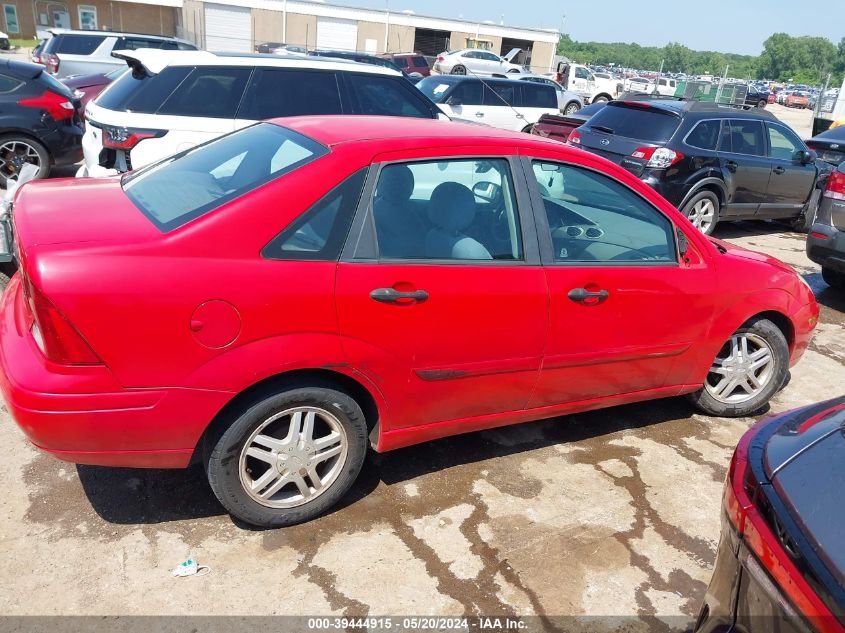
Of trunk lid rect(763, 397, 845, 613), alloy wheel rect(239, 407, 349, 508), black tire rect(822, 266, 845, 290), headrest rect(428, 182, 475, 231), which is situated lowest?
black tire rect(822, 266, 845, 290)

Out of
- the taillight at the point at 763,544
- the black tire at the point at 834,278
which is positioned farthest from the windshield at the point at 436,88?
the taillight at the point at 763,544

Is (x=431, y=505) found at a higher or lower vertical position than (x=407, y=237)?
lower

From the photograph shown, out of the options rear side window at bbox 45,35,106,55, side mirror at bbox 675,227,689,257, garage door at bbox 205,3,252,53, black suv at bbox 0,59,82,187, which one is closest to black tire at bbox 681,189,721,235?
side mirror at bbox 675,227,689,257

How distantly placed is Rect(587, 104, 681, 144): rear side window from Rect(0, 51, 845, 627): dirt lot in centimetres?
538

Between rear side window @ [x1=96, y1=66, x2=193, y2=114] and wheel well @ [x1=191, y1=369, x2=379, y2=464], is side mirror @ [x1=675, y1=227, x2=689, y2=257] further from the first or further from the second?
rear side window @ [x1=96, y1=66, x2=193, y2=114]

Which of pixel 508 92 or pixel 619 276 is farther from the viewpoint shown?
pixel 508 92

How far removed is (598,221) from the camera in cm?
369

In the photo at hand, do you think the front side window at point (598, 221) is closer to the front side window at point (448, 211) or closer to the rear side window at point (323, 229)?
the front side window at point (448, 211)

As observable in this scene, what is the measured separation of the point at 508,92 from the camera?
15.3 meters

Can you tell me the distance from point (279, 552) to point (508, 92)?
13857 millimetres

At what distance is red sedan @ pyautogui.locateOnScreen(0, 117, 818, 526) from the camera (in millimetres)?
2617

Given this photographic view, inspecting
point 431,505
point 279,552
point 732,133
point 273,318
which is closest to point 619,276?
point 431,505

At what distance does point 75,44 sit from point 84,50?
0.26m

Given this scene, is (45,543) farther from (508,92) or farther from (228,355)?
(508,92)
